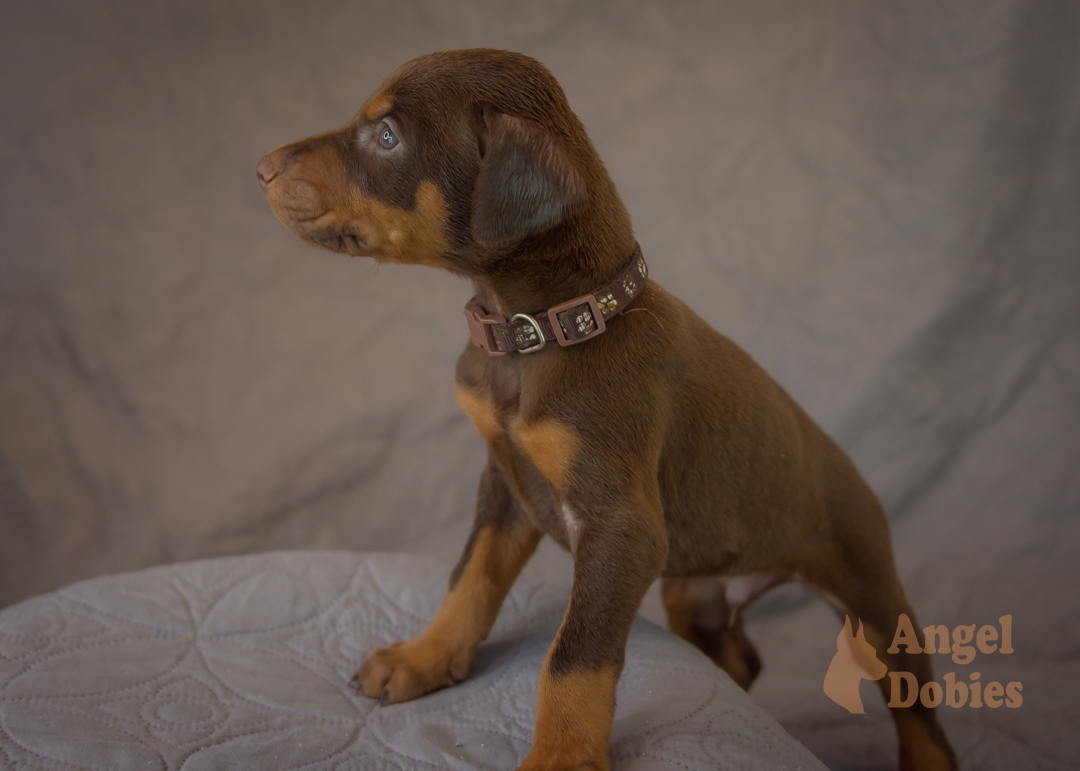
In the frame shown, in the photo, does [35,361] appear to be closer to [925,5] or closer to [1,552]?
[1,552]

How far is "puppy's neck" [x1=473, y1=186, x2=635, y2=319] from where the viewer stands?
5.97 ft

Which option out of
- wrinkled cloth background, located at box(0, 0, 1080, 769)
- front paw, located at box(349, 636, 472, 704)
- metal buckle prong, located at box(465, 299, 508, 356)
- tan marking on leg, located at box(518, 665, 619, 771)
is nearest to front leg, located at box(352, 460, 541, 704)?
front paw, located at box(349, 636, 472, 704)

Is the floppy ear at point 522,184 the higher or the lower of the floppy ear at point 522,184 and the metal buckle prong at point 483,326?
the higher

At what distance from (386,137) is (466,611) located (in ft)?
3.49

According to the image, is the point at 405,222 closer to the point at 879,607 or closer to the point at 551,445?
the point at 551,445

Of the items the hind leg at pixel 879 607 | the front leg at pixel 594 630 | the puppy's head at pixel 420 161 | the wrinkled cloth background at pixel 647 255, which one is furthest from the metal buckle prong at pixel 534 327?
the wrinkled cloth background at pixel 647 255

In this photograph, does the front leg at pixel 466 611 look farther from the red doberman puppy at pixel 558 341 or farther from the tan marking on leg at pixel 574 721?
the tan marking on leg at pixel 574 721

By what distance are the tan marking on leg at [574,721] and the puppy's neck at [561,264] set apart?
702mm

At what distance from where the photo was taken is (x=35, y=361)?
11.1 feet

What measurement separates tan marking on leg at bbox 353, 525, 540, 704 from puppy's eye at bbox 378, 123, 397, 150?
91 cm

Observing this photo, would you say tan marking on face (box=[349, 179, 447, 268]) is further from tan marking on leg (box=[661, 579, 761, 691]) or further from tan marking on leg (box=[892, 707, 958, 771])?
tan marking on leg (box=[892, 707, 958, 771])

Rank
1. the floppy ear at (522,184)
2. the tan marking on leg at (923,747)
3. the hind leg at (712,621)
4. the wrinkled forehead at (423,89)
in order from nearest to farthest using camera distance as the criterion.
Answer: the floppy ear at (522,184) < the wrinkled forehead at (423,89) < the tan marking on leg at (923,747) < the hind leg at (712,621)

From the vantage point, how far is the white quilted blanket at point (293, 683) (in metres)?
1.86

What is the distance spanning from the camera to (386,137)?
181 centimetres
